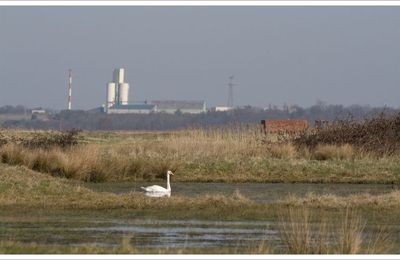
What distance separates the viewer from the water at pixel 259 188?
Answer: 101ft

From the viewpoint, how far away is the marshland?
18062 mm

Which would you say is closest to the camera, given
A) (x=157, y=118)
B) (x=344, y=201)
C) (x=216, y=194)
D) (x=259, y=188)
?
(x=344, y=201)

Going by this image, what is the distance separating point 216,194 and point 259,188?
4735 mm

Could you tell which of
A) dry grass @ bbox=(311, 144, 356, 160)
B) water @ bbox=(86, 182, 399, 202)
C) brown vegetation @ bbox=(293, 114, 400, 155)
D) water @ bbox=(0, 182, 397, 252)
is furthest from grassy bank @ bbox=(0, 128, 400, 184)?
water @ bbox=(0, 182, 397, 252)

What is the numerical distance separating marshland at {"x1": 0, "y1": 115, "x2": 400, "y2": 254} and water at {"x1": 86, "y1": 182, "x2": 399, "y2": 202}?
4 cm

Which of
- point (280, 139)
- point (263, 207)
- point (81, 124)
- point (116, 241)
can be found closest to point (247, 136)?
point (280, 139)

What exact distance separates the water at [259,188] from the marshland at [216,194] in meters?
0.04

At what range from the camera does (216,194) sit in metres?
28.7

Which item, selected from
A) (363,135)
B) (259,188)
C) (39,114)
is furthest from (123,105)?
(259,188)

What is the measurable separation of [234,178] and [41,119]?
11516 cm

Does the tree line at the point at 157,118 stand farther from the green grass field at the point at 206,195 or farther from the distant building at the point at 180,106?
the green grass field at the point at 206,195

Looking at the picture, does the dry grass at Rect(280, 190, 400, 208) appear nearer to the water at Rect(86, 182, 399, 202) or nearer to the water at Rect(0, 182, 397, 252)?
the water at Rect(0, 182, 397, 252)

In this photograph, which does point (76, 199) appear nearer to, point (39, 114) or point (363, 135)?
point (363, 135)

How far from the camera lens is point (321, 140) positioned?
46281 millimetres
